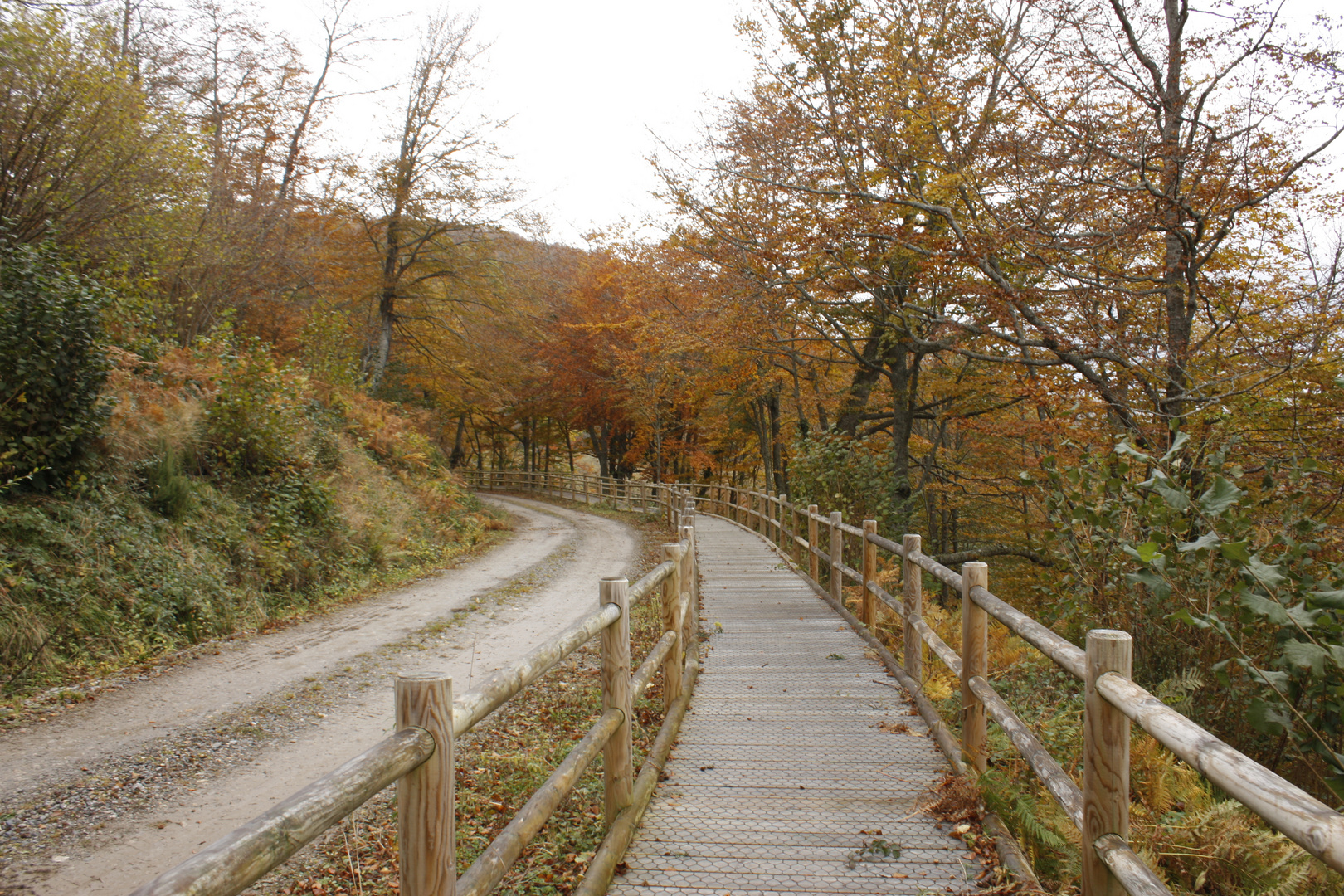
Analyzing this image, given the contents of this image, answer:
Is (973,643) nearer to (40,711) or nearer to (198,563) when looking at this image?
(40,711)

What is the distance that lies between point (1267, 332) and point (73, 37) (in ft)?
44.0

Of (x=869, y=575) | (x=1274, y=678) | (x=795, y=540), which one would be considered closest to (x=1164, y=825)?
(x=1274, y=678)

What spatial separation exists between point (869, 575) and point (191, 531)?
7605 millimetres

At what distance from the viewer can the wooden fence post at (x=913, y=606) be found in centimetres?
575

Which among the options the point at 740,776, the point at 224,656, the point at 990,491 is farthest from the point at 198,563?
the point at 990,491

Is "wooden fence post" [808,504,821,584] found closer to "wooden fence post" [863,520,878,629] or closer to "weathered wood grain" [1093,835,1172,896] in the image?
"wooden fence post" [863,520,878,629]

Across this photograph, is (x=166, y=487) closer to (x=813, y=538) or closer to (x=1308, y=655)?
(x=813, y=538)

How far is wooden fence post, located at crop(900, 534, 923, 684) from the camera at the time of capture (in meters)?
5.75

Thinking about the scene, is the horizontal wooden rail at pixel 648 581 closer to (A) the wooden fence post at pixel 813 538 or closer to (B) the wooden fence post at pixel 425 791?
(B) the wooden fence post at pixel 425 791

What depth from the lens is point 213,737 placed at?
5.34 m

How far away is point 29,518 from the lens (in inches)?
281

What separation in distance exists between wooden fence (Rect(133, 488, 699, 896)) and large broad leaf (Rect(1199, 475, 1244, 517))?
2682mm

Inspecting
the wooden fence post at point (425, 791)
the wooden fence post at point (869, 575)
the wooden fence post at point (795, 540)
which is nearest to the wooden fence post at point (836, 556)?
the wooden fence post at point (869, 575)

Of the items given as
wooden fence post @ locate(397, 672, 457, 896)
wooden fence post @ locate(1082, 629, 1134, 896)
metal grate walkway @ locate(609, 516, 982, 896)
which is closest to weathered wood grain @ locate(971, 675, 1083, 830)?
wooden fence post @ locate(1082, 629, 1134, 896)
